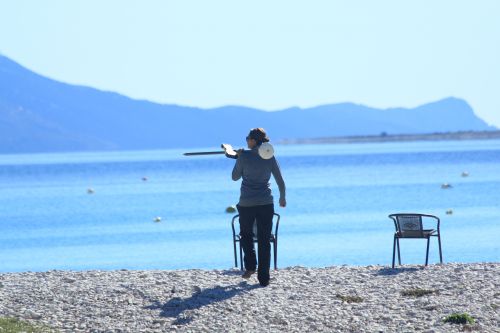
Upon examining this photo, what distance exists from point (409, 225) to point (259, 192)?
2890mm

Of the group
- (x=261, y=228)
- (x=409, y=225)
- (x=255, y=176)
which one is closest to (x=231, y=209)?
(x=409, y=225)

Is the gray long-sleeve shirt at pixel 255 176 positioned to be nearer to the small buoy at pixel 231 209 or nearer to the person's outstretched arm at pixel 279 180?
the person's outstretched arm at pixel 279 180

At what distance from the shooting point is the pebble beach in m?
10.3

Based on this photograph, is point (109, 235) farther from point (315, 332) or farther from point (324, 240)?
point (315, 332)

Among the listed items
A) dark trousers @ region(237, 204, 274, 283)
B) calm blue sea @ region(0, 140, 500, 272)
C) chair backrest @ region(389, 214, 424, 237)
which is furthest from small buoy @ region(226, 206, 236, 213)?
dark trousers @ region(237, 204, 274, 283)

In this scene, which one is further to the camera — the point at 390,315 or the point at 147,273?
the point at 147,273

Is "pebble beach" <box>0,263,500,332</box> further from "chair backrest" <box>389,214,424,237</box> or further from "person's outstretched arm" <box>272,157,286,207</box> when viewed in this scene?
"person's outstretched arm" <box>272,157,286,207</box>

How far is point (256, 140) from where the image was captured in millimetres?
12133

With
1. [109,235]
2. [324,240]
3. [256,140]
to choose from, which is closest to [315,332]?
[256,140]

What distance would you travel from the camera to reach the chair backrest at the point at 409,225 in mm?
14109

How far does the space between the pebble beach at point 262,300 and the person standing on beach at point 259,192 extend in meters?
0.40

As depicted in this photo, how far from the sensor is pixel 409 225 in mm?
14227

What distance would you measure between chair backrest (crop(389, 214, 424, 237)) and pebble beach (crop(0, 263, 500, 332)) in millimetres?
699

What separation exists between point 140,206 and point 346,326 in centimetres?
4076
